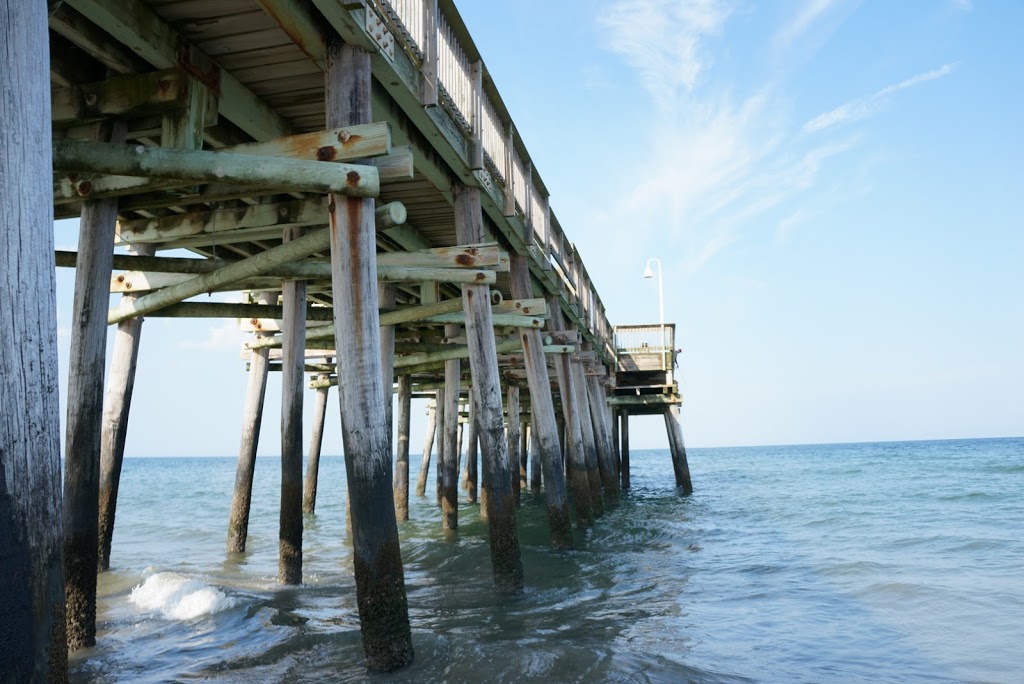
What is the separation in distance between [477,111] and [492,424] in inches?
131

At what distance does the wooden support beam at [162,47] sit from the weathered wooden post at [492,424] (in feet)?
8.50

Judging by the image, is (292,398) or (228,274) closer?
(228,274)

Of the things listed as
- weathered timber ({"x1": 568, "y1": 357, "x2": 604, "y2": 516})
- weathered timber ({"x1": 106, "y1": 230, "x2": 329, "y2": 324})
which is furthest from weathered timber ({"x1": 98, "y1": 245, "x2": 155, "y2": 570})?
weathered timber ({"x1": 568, "y1": 357, "x2": 604, "y2": 516})

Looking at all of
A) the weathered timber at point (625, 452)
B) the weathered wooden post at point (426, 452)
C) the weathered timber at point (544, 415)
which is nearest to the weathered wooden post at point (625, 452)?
the weathered timber at point (625, 452)

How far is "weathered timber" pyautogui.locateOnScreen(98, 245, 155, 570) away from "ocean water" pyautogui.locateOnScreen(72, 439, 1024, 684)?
1.25 m

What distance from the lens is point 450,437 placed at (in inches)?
623

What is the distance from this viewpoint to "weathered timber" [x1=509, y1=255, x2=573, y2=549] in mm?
10547

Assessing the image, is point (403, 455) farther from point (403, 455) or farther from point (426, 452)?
point (426, 452)

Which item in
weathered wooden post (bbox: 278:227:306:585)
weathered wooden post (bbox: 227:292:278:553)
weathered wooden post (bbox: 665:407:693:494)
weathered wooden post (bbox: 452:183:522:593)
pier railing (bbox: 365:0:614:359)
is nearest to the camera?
pier railing (bbox: 365:0:614:359)

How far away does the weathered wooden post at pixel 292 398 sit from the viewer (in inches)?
320

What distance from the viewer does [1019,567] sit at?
1134cm

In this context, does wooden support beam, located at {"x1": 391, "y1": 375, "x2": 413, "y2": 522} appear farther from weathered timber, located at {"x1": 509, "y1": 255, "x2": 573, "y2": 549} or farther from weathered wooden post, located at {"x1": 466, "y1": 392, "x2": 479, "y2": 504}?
weathered timber, located at {"x1": 509, "y1": 255, "x2": 573, "y2": 549}

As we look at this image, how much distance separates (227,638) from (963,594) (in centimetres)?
856

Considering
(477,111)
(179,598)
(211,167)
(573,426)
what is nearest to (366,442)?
(211,167)
